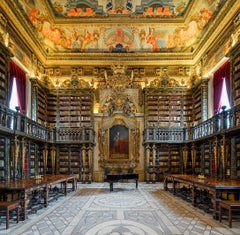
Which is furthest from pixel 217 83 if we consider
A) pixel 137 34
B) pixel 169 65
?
pixel 137 34

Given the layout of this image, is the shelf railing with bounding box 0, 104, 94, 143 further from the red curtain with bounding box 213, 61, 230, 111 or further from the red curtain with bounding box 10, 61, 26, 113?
the red curtain with bounding box 213, 61, 230, 111

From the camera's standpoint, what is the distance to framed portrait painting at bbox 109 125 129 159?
1503 centimetres

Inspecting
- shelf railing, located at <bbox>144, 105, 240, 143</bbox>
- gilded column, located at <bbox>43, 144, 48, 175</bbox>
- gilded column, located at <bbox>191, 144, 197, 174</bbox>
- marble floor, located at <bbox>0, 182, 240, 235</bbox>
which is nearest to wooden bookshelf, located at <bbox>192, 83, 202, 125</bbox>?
shelf railing, located at <bbox>144, 105, 240, 143</bbox>

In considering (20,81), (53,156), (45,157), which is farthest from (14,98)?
(53,156)

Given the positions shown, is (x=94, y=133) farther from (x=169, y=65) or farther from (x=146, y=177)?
(x=169, y=65)

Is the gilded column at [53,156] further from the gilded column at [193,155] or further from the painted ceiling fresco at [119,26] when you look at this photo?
the gilded column at [193,155]

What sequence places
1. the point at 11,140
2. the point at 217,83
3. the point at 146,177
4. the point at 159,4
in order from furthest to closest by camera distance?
the point at 146,177
the point at 159,4
the point at 217,83
the point at 11,140

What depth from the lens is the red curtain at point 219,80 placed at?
10753 millimetres

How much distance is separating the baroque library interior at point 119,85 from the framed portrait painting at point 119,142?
0.19 ft

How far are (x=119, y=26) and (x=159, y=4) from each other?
2664mm

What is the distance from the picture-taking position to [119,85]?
51.4 feet

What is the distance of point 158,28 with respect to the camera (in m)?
14.7

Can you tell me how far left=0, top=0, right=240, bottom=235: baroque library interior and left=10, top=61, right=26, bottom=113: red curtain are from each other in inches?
2.2

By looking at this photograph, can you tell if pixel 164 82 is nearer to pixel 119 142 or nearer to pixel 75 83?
pixel 119 142
